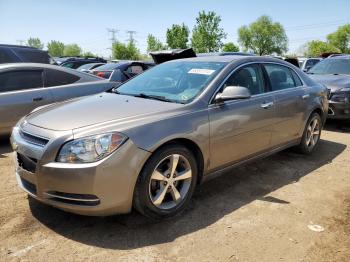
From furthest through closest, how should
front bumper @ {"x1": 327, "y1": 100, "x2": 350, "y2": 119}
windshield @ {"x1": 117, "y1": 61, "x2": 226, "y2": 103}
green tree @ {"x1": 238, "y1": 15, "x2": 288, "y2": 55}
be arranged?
green tree @ {"x1": 238, "y1": 15, "x2": 288, "y2": 55}, front bumper @ {"x1": 327, "y1": 100, "x2": 350, "y2": 119}, windshield @ {"x1": 117, "y1": 61, "x2": 226, "y2": 103}


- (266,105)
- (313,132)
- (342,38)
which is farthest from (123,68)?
(342,38)

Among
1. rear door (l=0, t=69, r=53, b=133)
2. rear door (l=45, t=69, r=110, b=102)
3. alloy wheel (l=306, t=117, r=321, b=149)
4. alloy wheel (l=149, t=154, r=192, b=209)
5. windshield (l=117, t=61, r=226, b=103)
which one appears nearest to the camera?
alloy wheel (l=149, t=154, r=192, b=209)

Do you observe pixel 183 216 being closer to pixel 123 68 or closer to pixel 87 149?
pixel 87 149

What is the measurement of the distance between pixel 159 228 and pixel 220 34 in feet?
178

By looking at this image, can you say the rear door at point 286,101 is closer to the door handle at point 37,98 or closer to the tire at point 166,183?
the tire at point 166,183

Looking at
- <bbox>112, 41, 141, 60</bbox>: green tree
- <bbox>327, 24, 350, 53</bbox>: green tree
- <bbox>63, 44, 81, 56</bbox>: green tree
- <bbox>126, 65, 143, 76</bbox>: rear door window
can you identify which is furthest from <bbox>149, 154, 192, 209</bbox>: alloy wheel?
<bbox>63, 44, 81, 56</bbox>: green tree

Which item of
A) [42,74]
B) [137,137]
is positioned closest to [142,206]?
[137,137]

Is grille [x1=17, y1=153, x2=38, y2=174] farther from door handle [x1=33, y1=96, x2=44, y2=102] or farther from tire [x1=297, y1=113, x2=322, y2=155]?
tire [x1=297, y1=113, x2=322, y2=155]

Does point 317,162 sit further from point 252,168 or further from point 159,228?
point 159,228

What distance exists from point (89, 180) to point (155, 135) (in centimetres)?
69

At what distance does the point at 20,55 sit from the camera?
27.5 feet

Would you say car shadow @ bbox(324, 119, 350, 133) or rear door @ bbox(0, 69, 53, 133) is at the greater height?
rear door @ bbox(0, 69, 53, 133)

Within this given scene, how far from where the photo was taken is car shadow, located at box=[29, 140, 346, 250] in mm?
3135

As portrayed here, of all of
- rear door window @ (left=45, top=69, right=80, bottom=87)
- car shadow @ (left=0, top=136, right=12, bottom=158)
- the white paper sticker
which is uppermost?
the white paper sticker
